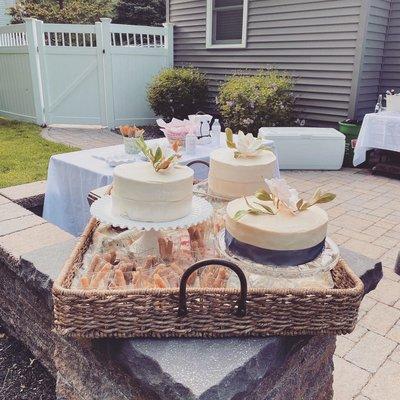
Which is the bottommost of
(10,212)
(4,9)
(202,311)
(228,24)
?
(10,212)

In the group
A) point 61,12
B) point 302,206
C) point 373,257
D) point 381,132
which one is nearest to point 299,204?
point 302,206

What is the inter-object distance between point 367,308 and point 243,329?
1933 mm

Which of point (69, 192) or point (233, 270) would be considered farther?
point (69, 192)

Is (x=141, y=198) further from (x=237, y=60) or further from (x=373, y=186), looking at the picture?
(x=237, y=60)

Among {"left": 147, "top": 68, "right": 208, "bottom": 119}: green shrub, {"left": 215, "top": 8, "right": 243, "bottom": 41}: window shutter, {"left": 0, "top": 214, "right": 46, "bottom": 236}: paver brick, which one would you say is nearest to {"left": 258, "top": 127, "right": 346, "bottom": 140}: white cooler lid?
{"left": 147, "top": 68, "right": 208, "bottom": 119}: green shrub

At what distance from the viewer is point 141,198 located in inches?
50.8

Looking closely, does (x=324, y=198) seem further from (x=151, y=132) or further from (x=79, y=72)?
(x=79, y=72)

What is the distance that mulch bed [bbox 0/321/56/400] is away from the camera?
1934 millimetres

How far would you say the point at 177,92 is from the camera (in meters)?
8.12

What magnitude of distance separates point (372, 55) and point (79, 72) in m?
5.65

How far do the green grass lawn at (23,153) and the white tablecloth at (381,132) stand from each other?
4272mm

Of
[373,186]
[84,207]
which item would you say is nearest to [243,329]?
[84,207]

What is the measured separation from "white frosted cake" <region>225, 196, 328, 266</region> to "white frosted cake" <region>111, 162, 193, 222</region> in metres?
0.26

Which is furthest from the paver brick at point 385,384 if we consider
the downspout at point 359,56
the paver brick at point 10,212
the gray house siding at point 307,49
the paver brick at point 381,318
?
the gray house siding at point 307,49
